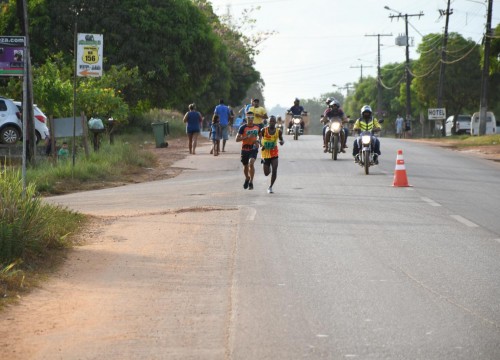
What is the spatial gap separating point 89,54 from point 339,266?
13950mm

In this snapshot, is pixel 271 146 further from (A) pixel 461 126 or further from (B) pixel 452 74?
(B) pixel 452 74

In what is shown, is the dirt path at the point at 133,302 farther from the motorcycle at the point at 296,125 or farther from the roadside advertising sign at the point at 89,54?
the motorcycle at the point at 296,125

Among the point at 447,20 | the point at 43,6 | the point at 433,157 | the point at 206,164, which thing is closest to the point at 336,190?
the point at 206,164

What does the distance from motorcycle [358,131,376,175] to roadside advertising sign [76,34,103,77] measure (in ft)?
21.2

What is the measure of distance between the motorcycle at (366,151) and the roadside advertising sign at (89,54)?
6456 millimetres

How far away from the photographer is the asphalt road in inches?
283

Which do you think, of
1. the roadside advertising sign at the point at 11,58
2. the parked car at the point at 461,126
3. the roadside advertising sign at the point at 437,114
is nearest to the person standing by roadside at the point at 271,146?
the roadside advertising sign at the point at 11,58

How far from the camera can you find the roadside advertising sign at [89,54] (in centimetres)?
2302

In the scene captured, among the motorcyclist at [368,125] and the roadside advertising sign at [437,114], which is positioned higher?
the roadside advertising sign at [437,114]

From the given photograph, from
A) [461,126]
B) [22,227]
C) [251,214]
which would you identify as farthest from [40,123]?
[461,126]

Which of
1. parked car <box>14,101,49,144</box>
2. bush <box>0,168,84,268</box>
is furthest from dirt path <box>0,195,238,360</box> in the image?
parked car <box>14,101,49,144</box>

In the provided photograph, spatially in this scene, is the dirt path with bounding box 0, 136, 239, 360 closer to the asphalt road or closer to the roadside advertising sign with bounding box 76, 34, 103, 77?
the asphalt road

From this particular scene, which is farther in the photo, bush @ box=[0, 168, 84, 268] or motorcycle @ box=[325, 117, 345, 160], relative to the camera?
motorcycle @ box=[325, 117, 345, 160]

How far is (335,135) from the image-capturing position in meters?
29.1
